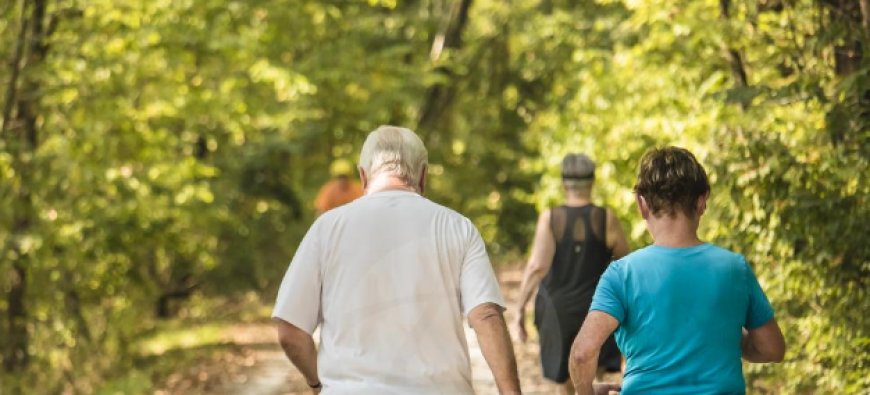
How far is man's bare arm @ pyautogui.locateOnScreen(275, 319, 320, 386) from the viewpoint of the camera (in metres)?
4.71

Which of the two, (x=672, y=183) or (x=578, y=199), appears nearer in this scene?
(x=672, y=183)

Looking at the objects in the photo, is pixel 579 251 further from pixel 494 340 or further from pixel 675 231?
pixel 675 231

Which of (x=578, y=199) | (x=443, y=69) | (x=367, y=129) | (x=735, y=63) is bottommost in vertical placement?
(x=578, y=199)

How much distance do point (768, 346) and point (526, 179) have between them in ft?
76.3

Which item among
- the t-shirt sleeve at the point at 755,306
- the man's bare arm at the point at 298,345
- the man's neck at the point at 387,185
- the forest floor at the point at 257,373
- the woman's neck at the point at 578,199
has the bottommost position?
the forest floor at the point at 257,373

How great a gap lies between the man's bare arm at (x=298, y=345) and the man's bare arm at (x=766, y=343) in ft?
4.57

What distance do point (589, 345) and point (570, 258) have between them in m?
4.02

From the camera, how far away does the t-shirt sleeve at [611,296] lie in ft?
14.6

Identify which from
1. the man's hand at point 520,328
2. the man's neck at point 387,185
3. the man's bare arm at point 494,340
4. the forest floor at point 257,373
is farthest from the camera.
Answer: the forest floor at point 257,373

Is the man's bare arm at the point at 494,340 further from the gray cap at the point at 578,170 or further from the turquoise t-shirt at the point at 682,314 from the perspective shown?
the gray cap at the point at 578,170

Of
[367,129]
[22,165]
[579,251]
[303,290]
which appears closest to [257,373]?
[22,165]

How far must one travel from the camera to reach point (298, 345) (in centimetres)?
472

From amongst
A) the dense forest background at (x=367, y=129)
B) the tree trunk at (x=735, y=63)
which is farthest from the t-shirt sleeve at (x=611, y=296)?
the tree trunk at (x=735, y=63)

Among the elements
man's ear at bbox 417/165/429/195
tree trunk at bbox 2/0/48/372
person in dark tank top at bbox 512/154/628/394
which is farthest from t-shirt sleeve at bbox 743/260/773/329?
tree trunk at bbox 2/0/48/372
